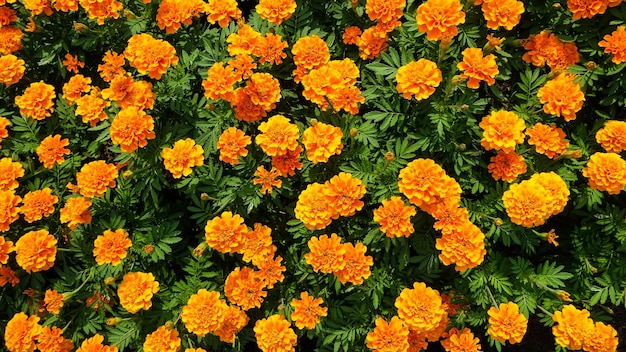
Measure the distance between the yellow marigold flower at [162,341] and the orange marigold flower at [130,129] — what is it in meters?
0.95

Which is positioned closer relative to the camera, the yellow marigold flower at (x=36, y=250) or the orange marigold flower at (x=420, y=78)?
the orange marigold flower at (x=420, y=78)

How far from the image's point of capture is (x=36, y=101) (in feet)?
9.12

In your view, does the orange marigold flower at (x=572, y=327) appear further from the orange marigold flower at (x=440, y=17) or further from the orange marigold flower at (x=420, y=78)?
the orange marigold flower at (x=440, y=17)

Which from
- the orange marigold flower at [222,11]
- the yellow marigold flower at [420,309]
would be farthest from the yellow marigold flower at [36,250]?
the yellow marigold flower at [420,309]

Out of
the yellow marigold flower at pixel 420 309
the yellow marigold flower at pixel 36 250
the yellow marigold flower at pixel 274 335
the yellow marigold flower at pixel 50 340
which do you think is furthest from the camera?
the yellow marigold flower at pixel 50 340

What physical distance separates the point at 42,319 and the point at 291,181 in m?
1.70

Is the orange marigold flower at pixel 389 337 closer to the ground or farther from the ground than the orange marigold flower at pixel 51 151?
closer to the ground

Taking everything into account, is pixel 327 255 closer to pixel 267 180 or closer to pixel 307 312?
pixel 307 312

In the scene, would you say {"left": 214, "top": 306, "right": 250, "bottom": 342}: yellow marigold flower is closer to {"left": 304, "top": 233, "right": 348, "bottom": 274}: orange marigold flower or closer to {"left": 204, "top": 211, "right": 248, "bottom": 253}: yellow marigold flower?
{"left": 204, "top": 211, "right": 248, "bottom": 253}: yellow marigold flower

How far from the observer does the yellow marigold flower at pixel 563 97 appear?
243 cm

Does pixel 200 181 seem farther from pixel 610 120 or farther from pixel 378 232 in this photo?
pixel 610 120

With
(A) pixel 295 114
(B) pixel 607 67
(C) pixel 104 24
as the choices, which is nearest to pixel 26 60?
(C) pixel 104 24

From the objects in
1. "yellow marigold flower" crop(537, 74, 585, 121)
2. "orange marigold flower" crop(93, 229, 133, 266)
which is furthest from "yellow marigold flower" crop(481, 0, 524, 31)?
"orange marigold flower" crop(93, 229, 133, 266)

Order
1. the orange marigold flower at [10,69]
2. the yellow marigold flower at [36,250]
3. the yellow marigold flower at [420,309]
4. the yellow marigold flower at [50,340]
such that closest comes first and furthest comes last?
1. the yellow marigold flower at [420,309]
2. the yellow marigold flower at [36,250]
3. the yellow marigold flower at [50,340]
4. the orange marigold flower at [10,69]
